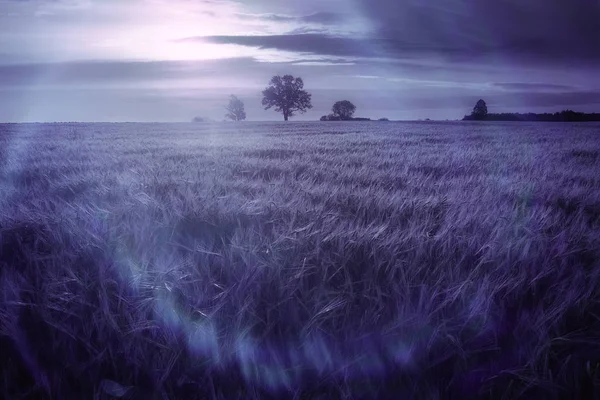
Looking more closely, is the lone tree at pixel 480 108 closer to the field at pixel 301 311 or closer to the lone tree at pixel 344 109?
the lone tree at pixel 344 109

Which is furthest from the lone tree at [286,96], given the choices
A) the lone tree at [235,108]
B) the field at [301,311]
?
the field at [301,311]

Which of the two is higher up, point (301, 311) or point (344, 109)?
point (344, 109)

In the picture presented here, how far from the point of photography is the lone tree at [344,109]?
8488 cm

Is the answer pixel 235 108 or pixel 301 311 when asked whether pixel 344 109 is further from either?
pixel 301 311

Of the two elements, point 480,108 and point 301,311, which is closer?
point 301,311

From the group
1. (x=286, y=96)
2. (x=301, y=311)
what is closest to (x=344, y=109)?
(x=286, y=96)

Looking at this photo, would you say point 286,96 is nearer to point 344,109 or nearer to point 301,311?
point 344,109

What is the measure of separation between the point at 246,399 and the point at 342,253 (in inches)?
32.5

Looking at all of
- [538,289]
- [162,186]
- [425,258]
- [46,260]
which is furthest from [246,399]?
[162,186]

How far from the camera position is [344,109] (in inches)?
3354

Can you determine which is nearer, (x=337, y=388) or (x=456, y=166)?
(x=337, y=388)

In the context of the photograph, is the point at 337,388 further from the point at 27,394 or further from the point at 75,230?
the point at 75,230

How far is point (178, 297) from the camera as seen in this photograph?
4.60ft

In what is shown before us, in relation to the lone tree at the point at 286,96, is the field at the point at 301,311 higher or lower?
lower
